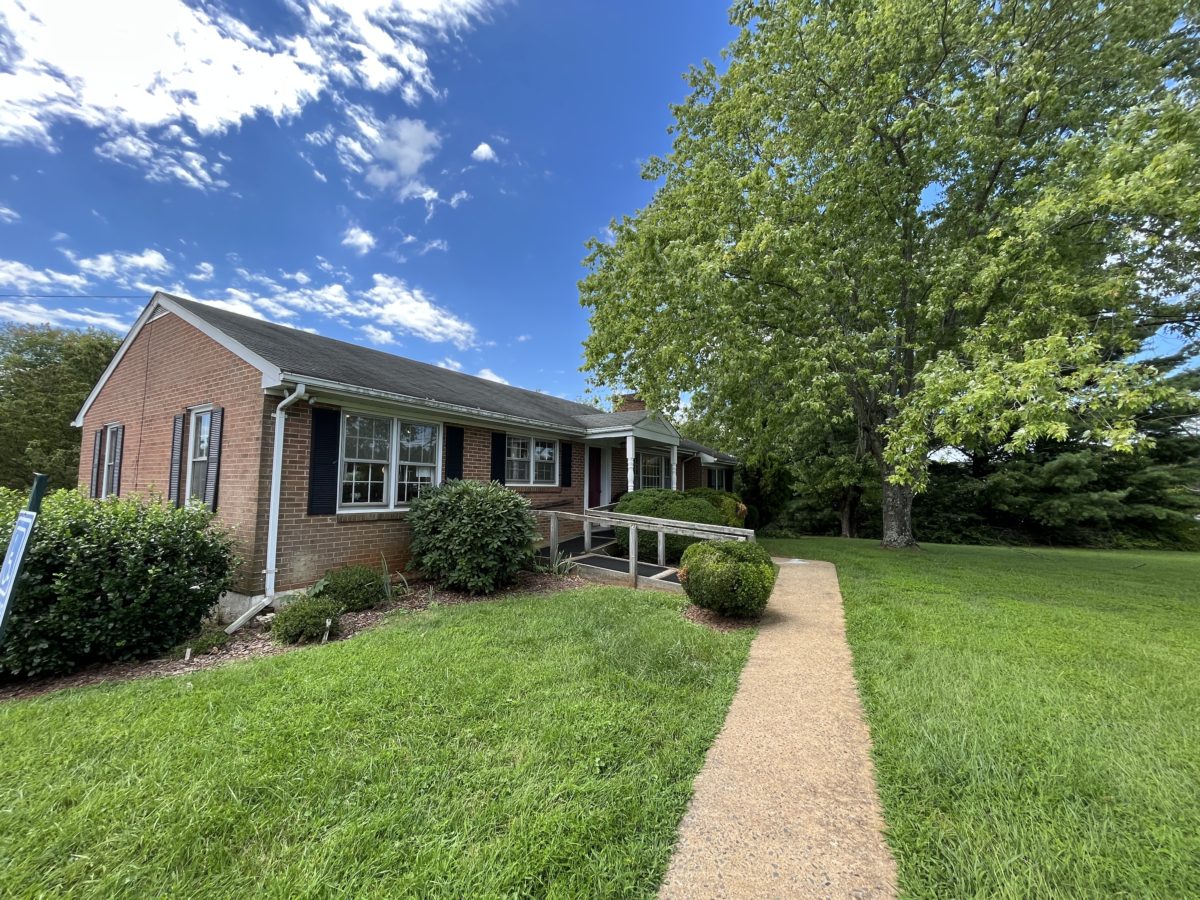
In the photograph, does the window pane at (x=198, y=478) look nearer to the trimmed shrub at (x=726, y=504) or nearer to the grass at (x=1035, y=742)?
the grass at (x=1035, y=742)

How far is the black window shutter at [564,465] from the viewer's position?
11648mm

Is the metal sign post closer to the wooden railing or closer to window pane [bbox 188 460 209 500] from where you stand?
window pane [bbox 188 460 209 500]

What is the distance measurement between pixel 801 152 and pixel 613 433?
293 inches

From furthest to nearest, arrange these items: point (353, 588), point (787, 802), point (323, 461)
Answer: point (323, 461) < point (353, 588) < point (787, 802)

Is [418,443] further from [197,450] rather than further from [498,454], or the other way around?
[197,450]

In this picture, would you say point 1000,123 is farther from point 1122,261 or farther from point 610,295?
point 610,295

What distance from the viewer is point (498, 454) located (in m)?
9.80

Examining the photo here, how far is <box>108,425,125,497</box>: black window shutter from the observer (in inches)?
381


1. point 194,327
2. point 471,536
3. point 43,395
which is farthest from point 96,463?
point 43,395

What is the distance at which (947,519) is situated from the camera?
1945 centimetres

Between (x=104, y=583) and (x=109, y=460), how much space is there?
8.11m

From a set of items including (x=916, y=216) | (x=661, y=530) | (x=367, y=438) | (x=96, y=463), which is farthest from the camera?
(x=96, y=463)

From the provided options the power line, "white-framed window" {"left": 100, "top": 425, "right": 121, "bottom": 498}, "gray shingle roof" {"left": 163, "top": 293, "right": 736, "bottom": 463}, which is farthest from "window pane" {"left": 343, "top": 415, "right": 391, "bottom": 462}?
the power line

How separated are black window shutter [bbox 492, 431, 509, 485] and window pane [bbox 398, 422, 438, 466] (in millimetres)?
1383
